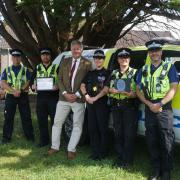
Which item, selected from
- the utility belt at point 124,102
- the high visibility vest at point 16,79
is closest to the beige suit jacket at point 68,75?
the utility belt at point 124,102

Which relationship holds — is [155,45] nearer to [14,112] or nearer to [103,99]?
[103,99]

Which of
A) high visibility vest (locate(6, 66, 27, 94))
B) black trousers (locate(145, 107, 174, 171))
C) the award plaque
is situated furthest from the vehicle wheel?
black trousers (locate(145, 107, 174, 171))

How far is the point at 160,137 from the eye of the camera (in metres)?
6.30

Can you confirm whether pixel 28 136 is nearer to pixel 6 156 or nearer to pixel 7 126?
pixel 7 126

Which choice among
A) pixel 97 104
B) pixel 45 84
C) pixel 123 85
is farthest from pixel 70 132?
pixel 123 85

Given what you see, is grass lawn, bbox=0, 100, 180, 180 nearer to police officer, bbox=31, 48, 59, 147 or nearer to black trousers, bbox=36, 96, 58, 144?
black trousers, bbox=36, 96, 58, 144

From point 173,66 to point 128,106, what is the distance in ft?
3.38

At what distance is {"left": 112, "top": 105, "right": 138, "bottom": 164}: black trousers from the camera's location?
6785mm

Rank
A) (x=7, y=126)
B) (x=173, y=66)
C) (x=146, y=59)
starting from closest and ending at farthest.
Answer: (x=173, y=66), (x=146, y=59), (x=7, y=126)

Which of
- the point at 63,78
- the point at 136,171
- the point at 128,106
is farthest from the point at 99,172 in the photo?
the point at 63,78

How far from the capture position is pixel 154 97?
20.5ft

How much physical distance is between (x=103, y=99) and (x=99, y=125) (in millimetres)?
444

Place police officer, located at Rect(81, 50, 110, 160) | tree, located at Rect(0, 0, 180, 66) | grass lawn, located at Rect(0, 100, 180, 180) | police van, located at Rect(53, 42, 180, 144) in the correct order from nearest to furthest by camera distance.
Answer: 1. police van, located at Rect(53, 42, 180, 144)
2. grass lawn, located at Rect(0, 100, 180, 180)
3. police officer, located at Rect(81, 50, 110, 160)
4. tree, located at Rect(0, 0, 180, 66)

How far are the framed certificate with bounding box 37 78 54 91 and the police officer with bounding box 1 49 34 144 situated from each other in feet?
2.03
